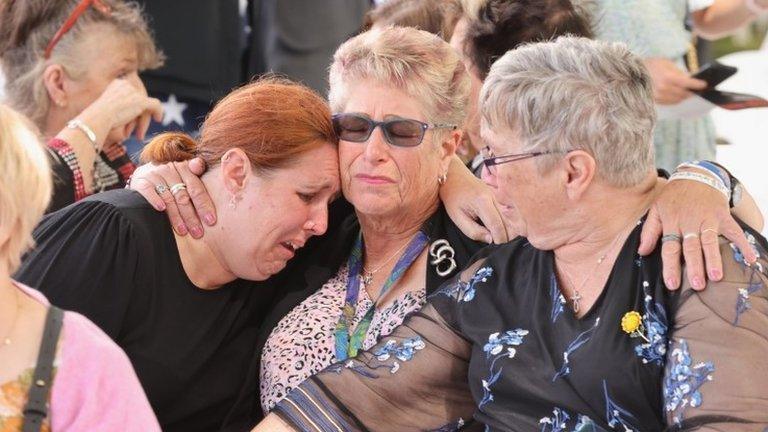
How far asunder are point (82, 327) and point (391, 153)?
115 centimetres

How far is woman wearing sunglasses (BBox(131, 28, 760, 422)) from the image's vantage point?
9.13ft

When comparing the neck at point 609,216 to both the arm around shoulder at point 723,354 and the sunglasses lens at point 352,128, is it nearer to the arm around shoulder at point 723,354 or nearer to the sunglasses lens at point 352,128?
the arm around shoulder at point 723,354

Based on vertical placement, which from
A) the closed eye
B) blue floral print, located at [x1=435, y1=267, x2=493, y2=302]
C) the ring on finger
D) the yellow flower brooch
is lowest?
blue floral print, located at [x1=435, y1=267, x2=493, y2=302]

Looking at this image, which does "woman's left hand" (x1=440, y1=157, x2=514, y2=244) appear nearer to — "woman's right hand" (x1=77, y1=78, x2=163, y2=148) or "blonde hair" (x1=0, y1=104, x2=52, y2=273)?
"blonde hair" (x1=0, y1=104, x2=52, y2=273)

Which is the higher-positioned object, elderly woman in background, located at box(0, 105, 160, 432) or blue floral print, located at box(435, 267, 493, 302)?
elderly woman in background, located at box(0, 105, 160, 432)

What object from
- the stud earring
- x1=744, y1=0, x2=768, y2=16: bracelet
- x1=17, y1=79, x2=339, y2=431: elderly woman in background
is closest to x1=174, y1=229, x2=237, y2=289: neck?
x1=17, y1=79, x2=339, y2=431: elderly woman in background

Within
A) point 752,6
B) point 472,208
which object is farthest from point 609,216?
Result: point 752,6

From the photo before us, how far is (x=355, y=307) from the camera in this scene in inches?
114

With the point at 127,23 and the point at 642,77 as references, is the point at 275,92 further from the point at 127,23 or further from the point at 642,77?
the point at 127,23

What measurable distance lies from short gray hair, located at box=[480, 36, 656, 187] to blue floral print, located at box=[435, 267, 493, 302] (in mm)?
346

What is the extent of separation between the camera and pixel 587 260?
2381mm

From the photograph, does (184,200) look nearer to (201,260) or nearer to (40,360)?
(201,260)

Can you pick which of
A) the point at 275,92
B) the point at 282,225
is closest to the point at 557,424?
the point at 282,225

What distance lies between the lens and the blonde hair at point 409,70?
9.19 ft
